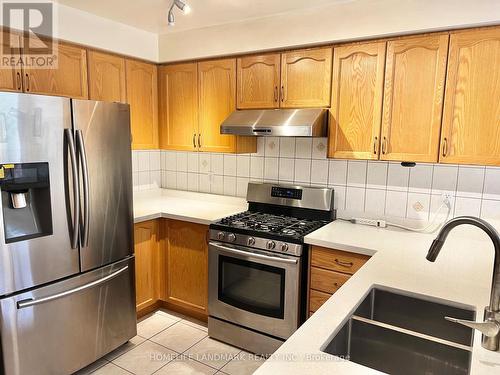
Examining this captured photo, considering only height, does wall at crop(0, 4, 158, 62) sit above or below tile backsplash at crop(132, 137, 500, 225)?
above

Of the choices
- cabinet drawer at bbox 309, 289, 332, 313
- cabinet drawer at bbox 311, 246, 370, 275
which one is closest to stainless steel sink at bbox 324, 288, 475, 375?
cabinet drawer at bbox 311, 246, 370, 275

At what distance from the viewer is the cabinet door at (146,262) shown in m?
2.77

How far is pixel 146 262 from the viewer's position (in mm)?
2865

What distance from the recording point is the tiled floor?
233 cm

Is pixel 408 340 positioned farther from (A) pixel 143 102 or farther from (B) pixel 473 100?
(A) pixel 143 102

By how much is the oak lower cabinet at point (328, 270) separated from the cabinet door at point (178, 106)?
1.50 meters

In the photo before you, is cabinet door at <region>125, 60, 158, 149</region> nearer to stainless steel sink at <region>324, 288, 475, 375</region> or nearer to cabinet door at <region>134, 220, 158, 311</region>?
cabinet door at <region>134, 220, 158, 311</region>

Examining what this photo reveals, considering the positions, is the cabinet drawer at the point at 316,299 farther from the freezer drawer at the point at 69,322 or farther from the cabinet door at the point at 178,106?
the cabinet door at the point at 178,106

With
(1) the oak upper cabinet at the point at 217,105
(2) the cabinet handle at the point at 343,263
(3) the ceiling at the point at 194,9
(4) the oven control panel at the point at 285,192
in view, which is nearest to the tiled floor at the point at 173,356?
(2) the cabinet handle at the point at 343,263

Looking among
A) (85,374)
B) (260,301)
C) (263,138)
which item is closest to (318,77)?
(263,138)

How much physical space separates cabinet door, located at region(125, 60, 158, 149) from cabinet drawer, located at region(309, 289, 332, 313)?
1.90m

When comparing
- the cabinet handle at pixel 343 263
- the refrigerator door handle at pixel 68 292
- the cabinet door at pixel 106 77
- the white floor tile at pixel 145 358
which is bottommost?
the white floor tile at pixel 145 358

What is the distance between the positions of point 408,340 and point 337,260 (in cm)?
94

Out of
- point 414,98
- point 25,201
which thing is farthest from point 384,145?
point 25,201
